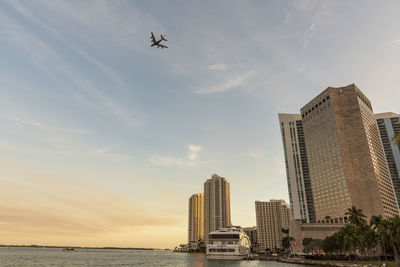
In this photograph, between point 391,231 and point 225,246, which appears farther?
point 225,246

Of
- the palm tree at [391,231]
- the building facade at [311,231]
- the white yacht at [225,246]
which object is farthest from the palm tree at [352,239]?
the building facade at [311,231]

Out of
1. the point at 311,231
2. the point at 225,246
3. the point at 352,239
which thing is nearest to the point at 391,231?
the point at 352,239

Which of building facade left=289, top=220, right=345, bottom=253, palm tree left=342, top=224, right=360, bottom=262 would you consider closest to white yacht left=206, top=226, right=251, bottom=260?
building facade left=289, top=220, right=345, bottom=253

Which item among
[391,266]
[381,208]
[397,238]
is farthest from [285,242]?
[397,238]

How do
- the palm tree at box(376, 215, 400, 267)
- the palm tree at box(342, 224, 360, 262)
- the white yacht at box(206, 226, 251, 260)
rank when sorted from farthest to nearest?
1. the white yacht at box(206, 226, 251, 260)
2. the palm tree at box(342, 224, 360, 262)
3. the palm tree at box(376, 215, 400, 267)

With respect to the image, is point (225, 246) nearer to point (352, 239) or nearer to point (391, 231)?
point (352, 239)

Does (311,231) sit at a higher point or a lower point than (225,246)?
higher

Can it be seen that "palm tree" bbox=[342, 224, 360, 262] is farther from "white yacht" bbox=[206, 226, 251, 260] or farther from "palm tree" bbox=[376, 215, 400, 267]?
"white yacht" bbox=[206, 226, 251, 260]

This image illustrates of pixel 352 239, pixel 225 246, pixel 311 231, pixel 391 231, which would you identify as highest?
pixel 391 231

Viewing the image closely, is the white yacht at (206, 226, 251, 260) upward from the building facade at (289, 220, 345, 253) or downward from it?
downward

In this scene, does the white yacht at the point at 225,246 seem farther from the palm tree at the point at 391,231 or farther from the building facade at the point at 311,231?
the palm tree at the point at 391,231

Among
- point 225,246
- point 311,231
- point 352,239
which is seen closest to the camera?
point 352,239

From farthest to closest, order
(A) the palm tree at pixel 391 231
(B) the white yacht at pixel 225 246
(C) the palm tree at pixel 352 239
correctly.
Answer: (B) the white yacht at pixel 225 246, (C) the palm tree at pixel 352 239, (A) the palm tree at pixel 391 231
